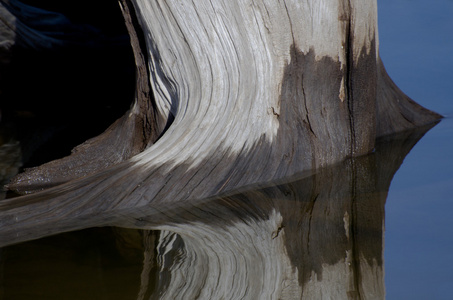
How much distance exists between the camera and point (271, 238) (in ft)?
6.40

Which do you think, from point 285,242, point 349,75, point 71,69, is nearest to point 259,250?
point 285,242

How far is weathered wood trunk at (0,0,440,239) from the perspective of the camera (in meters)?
2.41

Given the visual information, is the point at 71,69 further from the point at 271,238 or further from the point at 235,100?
the point at 271,238

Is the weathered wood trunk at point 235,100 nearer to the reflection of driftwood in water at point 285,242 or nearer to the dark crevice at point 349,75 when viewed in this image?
the dark crevice at point 349,75

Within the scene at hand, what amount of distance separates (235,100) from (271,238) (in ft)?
2.51

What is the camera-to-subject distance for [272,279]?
1.66 m

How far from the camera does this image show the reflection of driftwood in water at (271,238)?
1614mm

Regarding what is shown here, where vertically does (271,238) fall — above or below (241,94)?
below

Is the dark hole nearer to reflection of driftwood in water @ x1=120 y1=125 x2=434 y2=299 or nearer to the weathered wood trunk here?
the weathered wood trunk

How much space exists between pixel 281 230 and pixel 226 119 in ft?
2.20

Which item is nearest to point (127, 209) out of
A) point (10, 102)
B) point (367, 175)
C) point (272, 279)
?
point (272, 279)

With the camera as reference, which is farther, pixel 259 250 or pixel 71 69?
pixel 71 69

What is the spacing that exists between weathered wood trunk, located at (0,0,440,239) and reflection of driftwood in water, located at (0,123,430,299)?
10 cm

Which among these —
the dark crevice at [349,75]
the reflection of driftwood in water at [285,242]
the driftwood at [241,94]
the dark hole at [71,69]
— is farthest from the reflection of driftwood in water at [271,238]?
the dark hole at [71,69]
